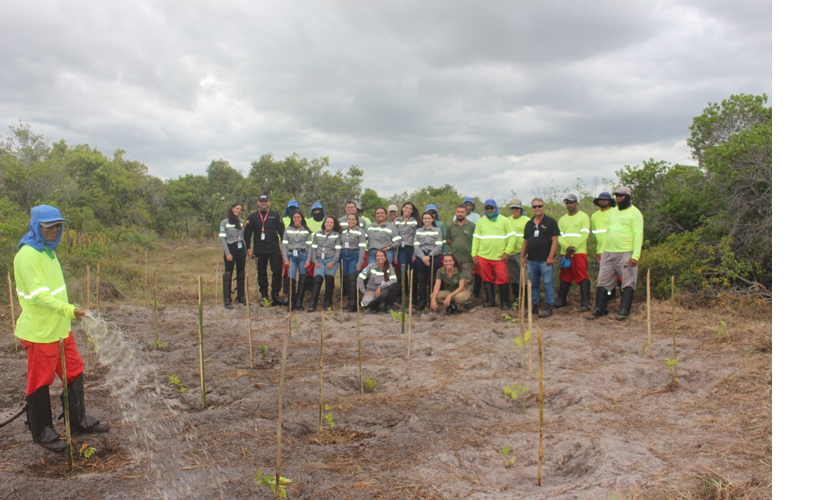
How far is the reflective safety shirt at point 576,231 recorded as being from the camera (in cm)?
902

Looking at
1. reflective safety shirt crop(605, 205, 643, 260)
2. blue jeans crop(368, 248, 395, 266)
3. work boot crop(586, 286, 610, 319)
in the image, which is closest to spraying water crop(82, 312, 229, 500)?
blue jeans crop(368, 248, 395, 266)

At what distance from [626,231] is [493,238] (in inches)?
85.7

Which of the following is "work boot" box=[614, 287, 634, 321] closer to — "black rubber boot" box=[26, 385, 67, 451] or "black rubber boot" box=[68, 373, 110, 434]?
"black rubber boot" box=[68, 373, 110, 434]

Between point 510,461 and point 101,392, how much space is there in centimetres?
424

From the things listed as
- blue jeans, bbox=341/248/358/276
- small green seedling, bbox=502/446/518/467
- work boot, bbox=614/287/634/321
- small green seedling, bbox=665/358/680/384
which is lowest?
small green seedling, bbox=502/446/518/467

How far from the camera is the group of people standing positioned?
9133 mm

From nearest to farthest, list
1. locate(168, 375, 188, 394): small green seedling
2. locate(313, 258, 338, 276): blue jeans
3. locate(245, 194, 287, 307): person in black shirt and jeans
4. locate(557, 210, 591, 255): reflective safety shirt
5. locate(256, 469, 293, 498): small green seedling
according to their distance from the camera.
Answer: locate(256, 469, 293, 498): small green seedling < locate(168, 375, 188, 394): small green seedling < locate(557, 210, 591, 255): reflective safety shirt < locate(313, 258, 338, 276): blue jeans < locate(245, 194, 287, 307): person in black shirt and jeans

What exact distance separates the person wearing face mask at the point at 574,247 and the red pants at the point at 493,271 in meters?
0.98

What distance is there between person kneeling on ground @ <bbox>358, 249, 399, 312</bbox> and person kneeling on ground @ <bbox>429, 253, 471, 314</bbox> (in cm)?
81

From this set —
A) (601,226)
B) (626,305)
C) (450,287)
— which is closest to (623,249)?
(601,226)

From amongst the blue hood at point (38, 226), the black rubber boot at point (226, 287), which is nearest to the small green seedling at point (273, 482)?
the blue hood at point (38, 226)

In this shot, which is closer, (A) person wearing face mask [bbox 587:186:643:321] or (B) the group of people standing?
(A) person wearing face mask [bbox 587:186:643:321]

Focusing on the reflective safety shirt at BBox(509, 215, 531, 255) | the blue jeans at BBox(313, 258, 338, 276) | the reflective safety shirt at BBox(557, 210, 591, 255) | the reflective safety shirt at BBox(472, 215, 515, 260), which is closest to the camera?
the reflective safety shirt at BBox(557, 210, 591, 255)

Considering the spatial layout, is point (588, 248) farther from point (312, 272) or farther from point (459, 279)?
point (312, 272)
